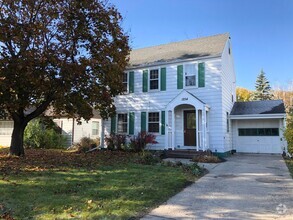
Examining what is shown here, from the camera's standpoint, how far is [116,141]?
16.9m

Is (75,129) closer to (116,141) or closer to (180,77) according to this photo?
(116,141)

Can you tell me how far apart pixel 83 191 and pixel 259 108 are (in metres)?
14.4

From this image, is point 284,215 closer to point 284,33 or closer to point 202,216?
point 202,216

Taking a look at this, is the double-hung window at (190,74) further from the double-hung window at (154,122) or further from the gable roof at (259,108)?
the gable roof at (259,108)

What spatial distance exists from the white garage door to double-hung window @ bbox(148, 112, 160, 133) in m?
5.38

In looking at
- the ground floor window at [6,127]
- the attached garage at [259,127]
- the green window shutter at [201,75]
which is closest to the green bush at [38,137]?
the ground floor window at [6,127]

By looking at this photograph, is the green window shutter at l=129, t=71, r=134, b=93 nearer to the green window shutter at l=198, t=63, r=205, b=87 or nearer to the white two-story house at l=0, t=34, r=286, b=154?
the white two-story house at l=0, t=34, r=286, b=154

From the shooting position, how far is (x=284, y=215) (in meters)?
4.93

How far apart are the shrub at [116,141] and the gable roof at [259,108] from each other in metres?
7.60

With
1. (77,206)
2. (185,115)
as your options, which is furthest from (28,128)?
(77,206)

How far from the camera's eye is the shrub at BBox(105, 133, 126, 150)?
16.8 m

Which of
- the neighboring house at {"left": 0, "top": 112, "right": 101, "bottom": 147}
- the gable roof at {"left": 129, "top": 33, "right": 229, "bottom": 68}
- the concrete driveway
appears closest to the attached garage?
the gable roof at {"left": 129, "top": 33, "right": 229, "bottom": 68}

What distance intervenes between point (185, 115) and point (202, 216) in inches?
457

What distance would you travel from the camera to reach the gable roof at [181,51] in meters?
16.1
